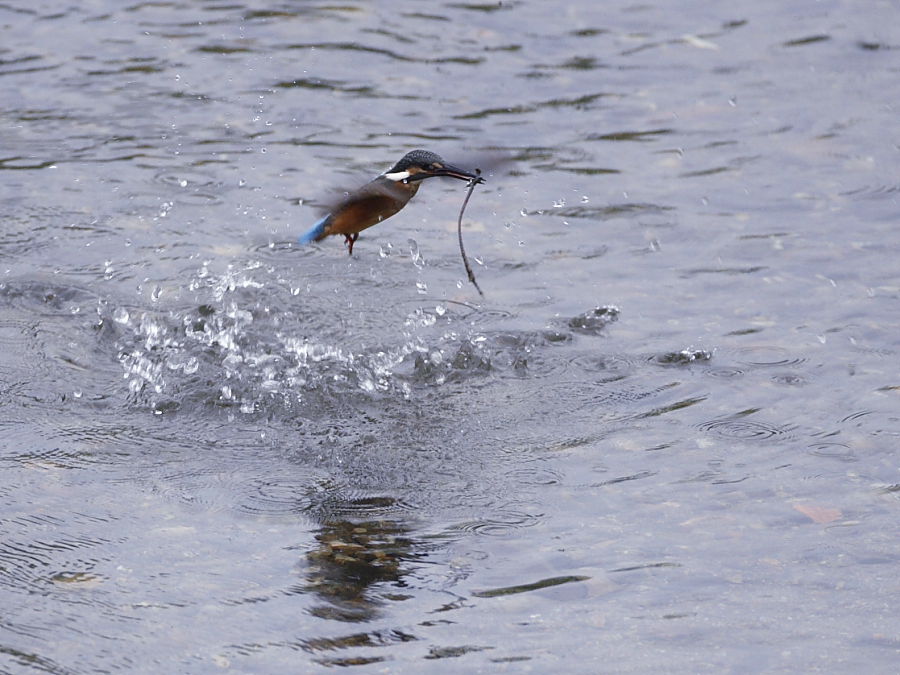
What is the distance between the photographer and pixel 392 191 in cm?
554

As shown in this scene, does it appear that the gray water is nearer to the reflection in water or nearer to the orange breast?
the reflection in water

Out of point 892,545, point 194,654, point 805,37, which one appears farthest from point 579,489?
point 805,37

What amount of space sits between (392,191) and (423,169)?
168 mm

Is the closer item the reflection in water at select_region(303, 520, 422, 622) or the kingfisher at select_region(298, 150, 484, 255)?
the reflection in water at select_region(303, 520, 422, 622)

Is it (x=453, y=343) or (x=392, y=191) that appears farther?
(x=453, y=343)

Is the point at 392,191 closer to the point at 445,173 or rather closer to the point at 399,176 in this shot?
the point at 399,176

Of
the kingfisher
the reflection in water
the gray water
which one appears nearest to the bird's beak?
the kingfisher

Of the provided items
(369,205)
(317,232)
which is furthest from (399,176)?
(317,232)

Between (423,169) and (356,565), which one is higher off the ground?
(423,169)

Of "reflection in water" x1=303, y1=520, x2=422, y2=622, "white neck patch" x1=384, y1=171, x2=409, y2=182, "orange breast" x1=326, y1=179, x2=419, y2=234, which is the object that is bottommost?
"reflection in water" x1=303, y1=520, x2=422, y2=622

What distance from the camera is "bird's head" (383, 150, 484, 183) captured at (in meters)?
5.58

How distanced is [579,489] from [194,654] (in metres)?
1.56

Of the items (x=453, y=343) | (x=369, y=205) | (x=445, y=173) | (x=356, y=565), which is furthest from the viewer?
(x=453, y=343)

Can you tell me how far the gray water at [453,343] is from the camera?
403 centimetres
